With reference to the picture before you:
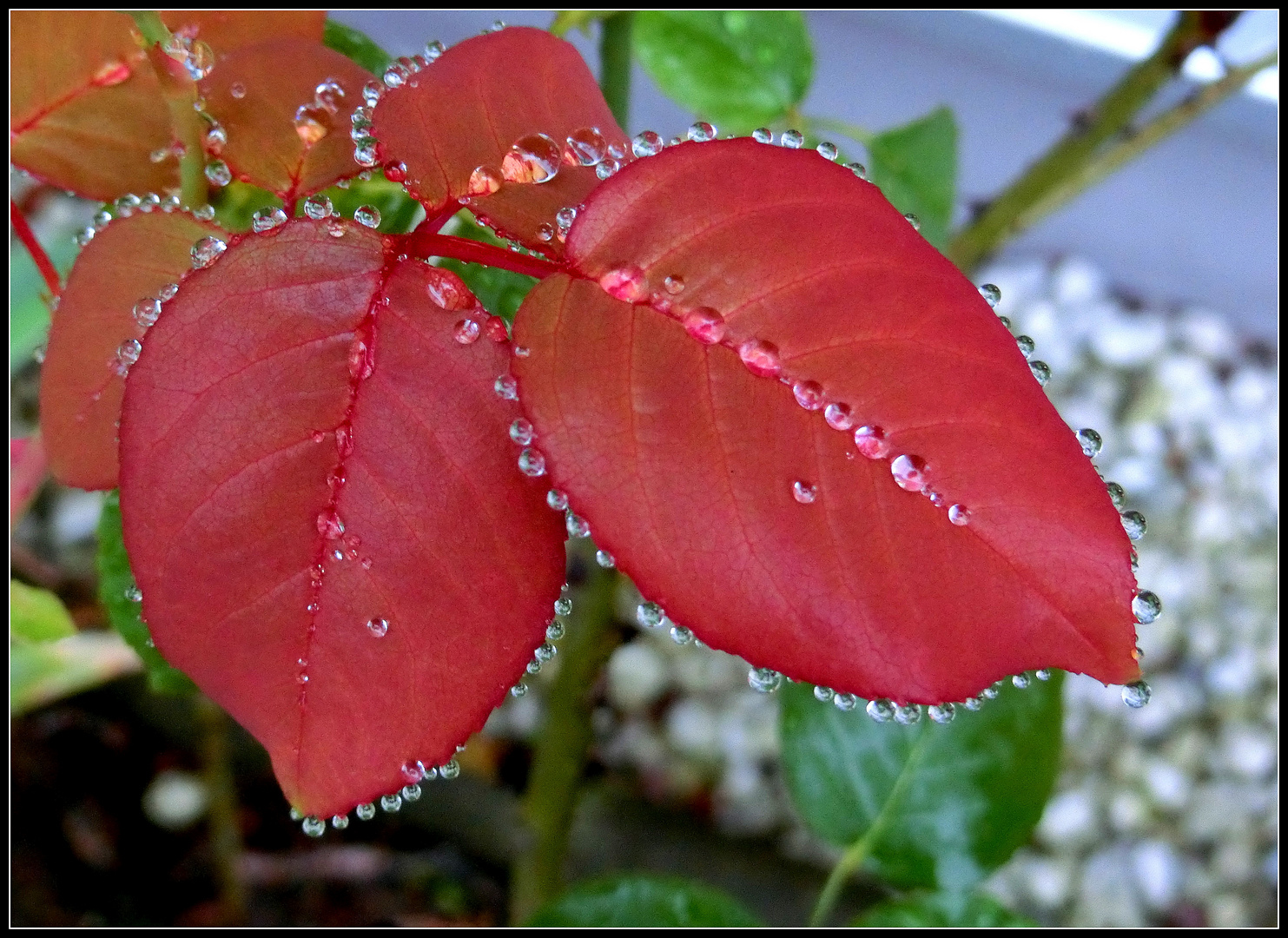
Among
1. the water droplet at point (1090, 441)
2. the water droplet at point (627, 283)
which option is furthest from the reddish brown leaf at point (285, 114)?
the water droplet at point (1090, 441)

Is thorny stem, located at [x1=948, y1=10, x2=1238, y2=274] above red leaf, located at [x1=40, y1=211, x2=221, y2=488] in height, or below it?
above

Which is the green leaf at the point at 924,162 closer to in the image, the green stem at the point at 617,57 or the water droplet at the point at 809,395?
the green stem at the point at 617,57

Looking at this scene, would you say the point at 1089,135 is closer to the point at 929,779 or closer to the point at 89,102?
the point at 929,779

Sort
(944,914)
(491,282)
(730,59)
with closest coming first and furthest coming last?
(491,282) → (944,914) → (730,59)

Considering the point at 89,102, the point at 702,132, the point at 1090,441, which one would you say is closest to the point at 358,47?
the point at 89,102

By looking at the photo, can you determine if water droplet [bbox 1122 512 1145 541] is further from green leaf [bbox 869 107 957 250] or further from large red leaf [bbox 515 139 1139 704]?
green leaf [bbox 869 107 957 250]

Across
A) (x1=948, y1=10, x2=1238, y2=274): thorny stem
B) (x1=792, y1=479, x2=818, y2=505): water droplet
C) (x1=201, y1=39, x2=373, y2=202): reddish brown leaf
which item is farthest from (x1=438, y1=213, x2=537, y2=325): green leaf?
(x1=948, y1=10, x2=1238, y2=274): thorny stem

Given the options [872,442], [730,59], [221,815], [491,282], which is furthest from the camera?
[221,815]

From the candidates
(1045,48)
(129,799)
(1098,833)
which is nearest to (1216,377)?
(1045,48)
